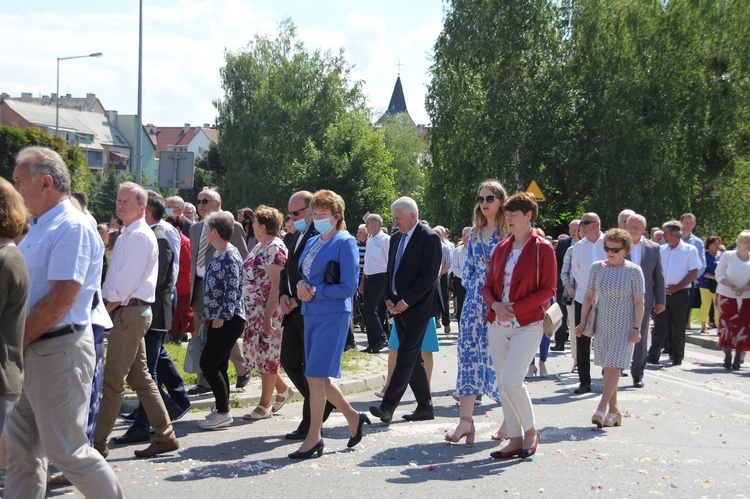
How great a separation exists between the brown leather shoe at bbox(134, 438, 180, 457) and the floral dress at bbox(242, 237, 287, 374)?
1.64 meters

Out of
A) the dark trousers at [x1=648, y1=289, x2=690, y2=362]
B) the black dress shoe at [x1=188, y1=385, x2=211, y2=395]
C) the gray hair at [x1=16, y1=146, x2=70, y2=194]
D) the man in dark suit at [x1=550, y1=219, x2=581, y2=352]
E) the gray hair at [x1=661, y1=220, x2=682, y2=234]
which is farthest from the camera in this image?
the gray hair at [x1=661, y1=220, x2=682, y2=234]

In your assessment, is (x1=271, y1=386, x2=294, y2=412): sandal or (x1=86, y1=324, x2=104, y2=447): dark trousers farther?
(x1=271, y1=386, x2=294, y2=412): sandal

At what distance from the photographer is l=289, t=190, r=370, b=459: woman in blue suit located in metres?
7.16

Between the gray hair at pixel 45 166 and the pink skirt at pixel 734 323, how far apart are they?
11576mm

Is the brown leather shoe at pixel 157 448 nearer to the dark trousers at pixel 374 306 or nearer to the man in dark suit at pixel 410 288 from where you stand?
the man in dark suit at pixel 410 288

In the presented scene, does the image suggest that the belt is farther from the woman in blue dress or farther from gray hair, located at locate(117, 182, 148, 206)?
the woman in blue dress

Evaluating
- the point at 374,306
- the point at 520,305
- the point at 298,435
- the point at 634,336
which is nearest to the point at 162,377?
the point at 298,435

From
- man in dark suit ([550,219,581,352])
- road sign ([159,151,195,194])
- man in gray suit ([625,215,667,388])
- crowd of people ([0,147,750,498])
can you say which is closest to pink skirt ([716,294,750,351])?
man in dark suit ([550,219,581,352])

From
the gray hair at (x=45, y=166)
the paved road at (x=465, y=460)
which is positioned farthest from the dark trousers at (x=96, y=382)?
the gray hair at (x=45, y=166)

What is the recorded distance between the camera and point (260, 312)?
898 cm

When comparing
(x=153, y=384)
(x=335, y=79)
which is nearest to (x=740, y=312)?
(x=153, y=384)

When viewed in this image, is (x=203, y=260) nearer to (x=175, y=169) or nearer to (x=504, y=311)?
(x=504, y=311)

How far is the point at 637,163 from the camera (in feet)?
117

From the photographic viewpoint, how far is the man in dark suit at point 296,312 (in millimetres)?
7848
